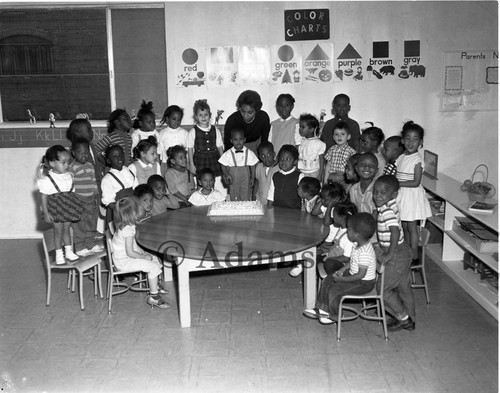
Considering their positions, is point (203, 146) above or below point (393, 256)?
above

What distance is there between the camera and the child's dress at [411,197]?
5.74 metres

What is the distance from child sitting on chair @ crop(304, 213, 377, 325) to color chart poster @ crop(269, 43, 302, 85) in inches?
123

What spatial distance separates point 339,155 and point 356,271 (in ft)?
6.18

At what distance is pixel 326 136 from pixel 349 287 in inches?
105

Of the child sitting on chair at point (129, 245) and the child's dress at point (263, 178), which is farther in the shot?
the child's dress at point (263, 178)

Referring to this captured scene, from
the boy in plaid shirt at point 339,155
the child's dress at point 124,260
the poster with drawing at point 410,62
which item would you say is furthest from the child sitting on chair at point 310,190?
the poster with drawing at point 410,62

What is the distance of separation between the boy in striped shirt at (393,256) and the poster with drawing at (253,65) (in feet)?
9.72

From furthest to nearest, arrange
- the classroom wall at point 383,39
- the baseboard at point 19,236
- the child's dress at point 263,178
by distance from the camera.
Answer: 1. the baseboard at point 19,236
2. the classroom wall at point 383,39
3. the child's dress at point 263,178

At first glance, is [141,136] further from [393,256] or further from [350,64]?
[393,256]

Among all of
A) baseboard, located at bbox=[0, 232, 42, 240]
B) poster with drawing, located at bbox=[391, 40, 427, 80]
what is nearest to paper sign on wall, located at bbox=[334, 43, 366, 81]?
poster with drawing, located at bbox=[391, 40, 427, 80]

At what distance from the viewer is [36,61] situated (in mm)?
7246

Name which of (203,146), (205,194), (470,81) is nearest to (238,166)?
(203,146)

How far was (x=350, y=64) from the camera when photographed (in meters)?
7.27

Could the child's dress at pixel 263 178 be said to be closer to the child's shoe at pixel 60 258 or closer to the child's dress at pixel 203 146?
the child's dress at pixel 203 146
